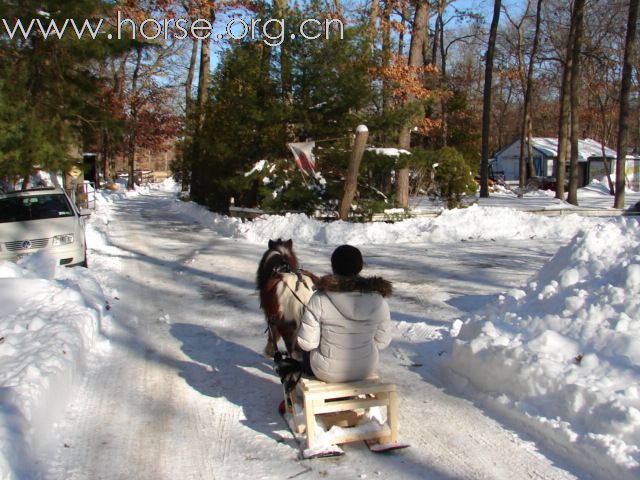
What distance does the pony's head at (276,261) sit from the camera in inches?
221

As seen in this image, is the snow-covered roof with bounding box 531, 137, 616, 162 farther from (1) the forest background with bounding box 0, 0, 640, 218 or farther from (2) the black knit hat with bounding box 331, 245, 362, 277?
(2) the black knit hat with bounding box 331, 245, 362, 277

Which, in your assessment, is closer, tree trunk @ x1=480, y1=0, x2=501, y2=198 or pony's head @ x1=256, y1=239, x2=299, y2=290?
pony's head @ x1=256, y1=239, x2=299, y2=290

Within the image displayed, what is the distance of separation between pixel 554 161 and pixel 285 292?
54.4 m

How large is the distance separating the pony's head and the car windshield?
8326mm

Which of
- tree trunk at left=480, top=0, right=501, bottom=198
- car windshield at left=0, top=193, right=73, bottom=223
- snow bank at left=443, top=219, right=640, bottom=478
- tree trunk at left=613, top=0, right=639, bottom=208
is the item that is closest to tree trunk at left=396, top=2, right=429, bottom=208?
tree trunk at left=613, top=0, right=639, bottom=208

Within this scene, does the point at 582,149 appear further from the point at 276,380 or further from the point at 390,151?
the point at 276,380

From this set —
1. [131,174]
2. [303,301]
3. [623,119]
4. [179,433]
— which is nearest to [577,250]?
[303,301]

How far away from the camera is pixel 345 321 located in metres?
4.46

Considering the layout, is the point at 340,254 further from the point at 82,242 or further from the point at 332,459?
the point at 82,242

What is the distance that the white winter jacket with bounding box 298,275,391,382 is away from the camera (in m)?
4.41

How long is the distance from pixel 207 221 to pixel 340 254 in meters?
20.0

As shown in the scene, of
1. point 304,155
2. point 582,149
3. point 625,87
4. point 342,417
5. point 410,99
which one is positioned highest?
point 625,87

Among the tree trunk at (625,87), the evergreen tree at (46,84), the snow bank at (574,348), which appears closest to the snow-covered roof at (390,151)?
the evergreen tree at (46,84)

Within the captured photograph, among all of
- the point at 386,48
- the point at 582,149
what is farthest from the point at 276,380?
the point at 582,149
